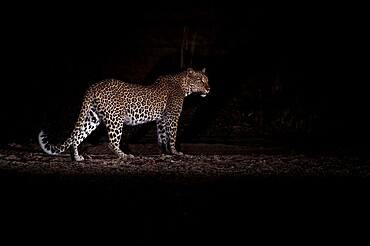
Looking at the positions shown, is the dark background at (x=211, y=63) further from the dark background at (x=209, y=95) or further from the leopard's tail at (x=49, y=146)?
the leopard's tail at (x=49, y=146)

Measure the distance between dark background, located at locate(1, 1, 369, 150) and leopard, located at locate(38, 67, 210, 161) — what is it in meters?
1.46

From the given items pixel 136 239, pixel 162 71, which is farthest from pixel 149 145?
pixel 136 239

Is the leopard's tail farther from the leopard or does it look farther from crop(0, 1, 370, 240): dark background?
crop(0, 1, 370, 240): dark background

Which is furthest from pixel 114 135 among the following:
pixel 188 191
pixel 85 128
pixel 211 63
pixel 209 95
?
pixel 211 63

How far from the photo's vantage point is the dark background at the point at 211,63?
15773 mm

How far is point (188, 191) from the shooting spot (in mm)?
9195

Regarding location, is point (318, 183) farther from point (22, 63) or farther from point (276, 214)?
point (22, 63)

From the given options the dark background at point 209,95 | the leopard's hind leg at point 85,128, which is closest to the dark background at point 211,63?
the dark background at point 209,95

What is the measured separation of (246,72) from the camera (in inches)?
722

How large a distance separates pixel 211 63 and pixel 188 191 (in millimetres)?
9464

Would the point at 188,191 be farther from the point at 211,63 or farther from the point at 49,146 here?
the point at 211,63

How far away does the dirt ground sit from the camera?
24.9 ft

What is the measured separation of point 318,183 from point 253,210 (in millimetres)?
2008

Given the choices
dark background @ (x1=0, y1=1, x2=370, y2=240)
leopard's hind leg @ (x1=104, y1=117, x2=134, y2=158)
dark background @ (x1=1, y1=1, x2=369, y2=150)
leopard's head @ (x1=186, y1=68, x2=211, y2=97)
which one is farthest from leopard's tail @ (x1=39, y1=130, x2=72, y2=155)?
leopard's head @ (x1=186, y1=68, x2=211, y2=97)
